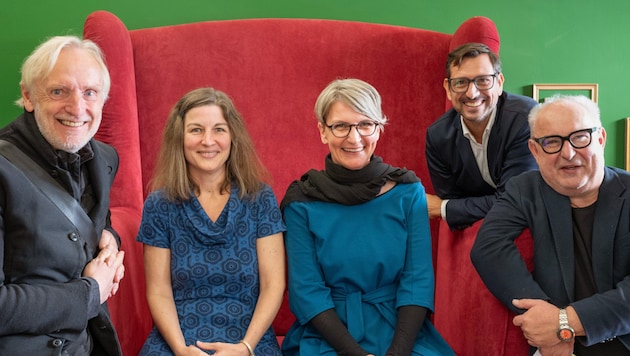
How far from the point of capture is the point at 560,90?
3010 millimetres

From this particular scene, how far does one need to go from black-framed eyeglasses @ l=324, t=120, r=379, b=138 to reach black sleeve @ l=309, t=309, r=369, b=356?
0.53 metres

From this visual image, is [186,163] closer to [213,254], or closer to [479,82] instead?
[213,254]

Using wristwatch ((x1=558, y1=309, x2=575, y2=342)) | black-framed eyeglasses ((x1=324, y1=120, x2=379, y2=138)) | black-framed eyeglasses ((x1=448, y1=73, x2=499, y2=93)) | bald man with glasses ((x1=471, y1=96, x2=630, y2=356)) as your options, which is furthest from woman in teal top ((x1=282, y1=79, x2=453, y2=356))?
black-framed eyeglasses ((x1=448, y1=73, x2=499, y2=93))

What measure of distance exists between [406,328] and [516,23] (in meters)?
1.67

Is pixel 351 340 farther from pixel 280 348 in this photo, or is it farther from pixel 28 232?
pixel 28 232

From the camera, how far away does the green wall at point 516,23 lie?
114 inches

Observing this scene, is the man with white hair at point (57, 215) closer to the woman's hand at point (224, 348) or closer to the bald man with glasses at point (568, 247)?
the woman's hand at point (224, 348)

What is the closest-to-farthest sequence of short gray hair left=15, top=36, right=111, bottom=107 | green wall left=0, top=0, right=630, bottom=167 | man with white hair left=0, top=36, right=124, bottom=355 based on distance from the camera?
man with white hair left=0, top=36, right=124, bottom=355 → short gray hair left=15, top=36, right=111, bottom=107 → green wall left=0, top=0, right=630, bottom=167

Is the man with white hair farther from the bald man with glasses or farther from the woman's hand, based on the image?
the bald man with glasses

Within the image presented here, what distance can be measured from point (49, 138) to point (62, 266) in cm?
34

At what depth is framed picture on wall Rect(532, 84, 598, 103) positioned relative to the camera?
2.99 metres

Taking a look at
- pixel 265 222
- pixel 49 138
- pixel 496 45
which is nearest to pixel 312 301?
pixel 265 222

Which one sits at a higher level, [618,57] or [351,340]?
[618,57]

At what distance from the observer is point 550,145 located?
1.89 metres
